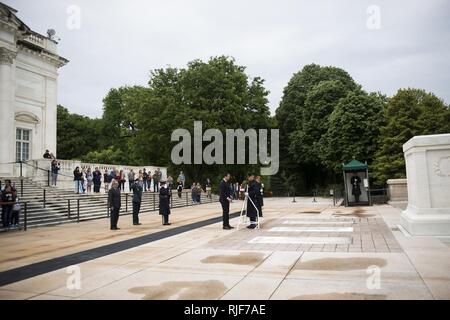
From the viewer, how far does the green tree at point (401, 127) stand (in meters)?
32.9

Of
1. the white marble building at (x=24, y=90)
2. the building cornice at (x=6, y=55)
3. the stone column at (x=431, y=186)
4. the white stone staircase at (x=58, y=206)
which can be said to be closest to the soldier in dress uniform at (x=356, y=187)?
the white stone staircase at (x=58, y=206)

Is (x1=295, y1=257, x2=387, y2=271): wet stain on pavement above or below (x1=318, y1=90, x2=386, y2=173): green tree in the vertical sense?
below

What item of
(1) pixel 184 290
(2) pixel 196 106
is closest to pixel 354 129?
(2) pixel 196 106

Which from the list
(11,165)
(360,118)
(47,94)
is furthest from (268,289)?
(360,118)

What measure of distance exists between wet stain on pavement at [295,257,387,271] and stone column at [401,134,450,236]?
4.01 m

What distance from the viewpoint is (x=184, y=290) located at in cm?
558

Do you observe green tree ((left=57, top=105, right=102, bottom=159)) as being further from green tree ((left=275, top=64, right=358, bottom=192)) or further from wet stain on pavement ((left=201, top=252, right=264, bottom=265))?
wet stain on pavement ((left=201, top=252, right=264, bottom=265))

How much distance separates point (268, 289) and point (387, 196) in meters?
23.8

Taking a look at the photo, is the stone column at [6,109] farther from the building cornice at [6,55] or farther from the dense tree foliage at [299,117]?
the dense tree foliage at [299,117]

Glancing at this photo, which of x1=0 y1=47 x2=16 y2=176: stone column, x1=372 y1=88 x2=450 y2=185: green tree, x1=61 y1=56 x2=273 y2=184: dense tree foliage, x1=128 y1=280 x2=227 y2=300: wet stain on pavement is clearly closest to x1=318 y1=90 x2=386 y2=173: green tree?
x1=372 y1=88 x2=450 y2=185: green tree

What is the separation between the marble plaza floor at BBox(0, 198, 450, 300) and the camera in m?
5.45

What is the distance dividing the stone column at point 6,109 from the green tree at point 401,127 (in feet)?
101

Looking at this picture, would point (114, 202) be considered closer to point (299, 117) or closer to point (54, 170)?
point (54, 170)
